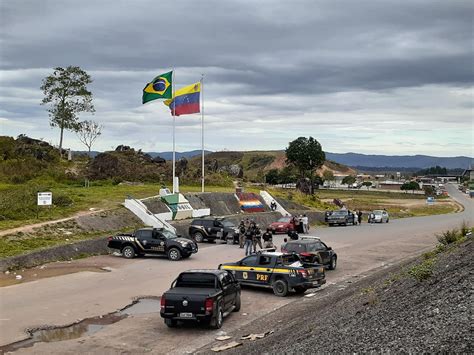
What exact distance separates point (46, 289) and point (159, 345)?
25.2ft

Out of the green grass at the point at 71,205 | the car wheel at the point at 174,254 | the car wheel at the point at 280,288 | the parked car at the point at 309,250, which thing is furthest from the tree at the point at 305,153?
the car wheel at the point at 280,288

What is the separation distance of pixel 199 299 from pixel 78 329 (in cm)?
322

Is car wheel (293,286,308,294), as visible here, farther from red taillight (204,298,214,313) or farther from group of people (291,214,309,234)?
group of people (291,214,309,234)

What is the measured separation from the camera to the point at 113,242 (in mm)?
27453

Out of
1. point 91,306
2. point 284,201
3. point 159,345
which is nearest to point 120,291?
point 91,306

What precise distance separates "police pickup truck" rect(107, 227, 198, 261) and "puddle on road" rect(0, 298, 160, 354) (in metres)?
9.47

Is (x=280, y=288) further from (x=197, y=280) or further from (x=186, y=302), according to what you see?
(x=186, y=302)

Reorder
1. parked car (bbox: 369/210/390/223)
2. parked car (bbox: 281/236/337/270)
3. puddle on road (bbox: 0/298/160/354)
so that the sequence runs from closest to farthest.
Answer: puddle on road (bbox: 0/298/160/354) < parked car (bbox: 281/236/337/270) < parked car (bbox: 369/210/390/223)

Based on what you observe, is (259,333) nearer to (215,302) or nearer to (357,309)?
(215,302)

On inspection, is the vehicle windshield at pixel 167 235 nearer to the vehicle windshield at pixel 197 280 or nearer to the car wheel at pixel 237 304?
the car wheel at pixel 237 304

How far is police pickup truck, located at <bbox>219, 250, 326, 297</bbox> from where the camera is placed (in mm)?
18641

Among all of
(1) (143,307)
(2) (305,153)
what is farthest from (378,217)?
(1) (143,307)

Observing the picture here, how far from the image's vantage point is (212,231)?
34656mm

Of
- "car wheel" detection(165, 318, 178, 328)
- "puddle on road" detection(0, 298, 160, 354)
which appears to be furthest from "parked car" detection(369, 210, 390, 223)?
"car wheel" detection(165, 318, 178, 328)
